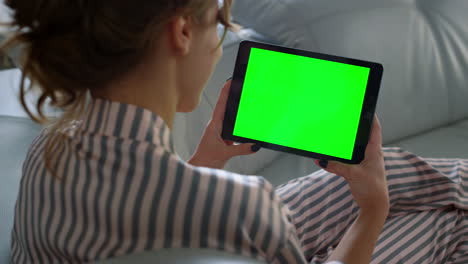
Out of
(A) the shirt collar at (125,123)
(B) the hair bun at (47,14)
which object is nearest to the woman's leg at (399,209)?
(A) the shirt collar at (125,123)

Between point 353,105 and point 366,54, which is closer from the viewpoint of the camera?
point 353,105

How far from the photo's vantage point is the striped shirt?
0.49 m

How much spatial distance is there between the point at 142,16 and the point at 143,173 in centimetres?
15

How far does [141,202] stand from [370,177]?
38 centimetres

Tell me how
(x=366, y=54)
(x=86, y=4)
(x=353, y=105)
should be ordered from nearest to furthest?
(x=86, y=4) → (x=353, y=105) → (x=366, y=54)

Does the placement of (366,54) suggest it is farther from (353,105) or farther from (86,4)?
(86,4)

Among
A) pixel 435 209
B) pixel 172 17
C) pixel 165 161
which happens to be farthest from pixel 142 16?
pixel 435 209

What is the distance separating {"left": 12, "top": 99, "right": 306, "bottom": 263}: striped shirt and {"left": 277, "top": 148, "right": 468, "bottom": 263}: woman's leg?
31cm

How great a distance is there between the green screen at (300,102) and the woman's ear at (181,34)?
243mm

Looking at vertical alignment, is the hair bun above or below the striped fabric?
above

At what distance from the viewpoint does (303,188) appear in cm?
85

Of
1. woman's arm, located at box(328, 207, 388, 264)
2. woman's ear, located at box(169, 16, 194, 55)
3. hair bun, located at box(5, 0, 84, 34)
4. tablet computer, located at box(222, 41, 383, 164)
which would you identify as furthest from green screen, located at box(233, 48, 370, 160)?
hair bun, located at box(5, 0, 84, 34)

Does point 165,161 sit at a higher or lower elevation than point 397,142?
higher

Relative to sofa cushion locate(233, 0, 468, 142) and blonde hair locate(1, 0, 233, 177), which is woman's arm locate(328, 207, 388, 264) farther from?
sofa cushion locate(233, 0, 468, 142)
